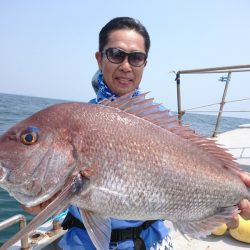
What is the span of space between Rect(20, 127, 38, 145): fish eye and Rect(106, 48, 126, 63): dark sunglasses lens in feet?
3.04

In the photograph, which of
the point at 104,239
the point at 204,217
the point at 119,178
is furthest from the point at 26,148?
the point at 204,217

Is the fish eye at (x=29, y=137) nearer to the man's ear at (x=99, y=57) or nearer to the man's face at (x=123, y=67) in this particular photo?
the man's face at (x=123, y=67)

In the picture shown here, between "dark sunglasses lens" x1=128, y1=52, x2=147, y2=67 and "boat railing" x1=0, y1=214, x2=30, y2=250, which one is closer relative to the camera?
"dark sunglasses lens" x1=128, y1=52, x2=147, y2=67

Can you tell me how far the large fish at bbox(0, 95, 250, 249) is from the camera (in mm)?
1547

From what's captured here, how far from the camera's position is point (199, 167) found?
183 cm

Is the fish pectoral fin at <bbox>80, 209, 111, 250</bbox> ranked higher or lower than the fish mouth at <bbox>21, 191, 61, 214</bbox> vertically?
lower

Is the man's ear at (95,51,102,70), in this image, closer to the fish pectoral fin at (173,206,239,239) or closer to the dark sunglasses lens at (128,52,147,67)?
the dark sunglasses lens at (128,52,147,67)

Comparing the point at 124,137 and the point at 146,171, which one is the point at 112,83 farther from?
the point at 146,171

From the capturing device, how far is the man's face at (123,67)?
2.30 meters

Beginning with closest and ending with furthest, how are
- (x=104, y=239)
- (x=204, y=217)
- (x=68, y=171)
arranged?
(x=68, y=171) → (x=104, y=239) → (x=204, y=217)

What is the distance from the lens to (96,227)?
1634 millimetres

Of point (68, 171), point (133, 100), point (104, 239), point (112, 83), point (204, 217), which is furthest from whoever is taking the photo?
Result: point (112, 83)

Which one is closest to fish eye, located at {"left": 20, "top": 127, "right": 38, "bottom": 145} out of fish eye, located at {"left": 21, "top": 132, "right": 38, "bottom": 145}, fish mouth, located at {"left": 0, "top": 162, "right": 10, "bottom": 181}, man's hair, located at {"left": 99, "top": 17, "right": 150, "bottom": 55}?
fish eye, located at {"left": 21, "top": 132, "right": 38, "bottom": 145}

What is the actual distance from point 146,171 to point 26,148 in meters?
0.63
